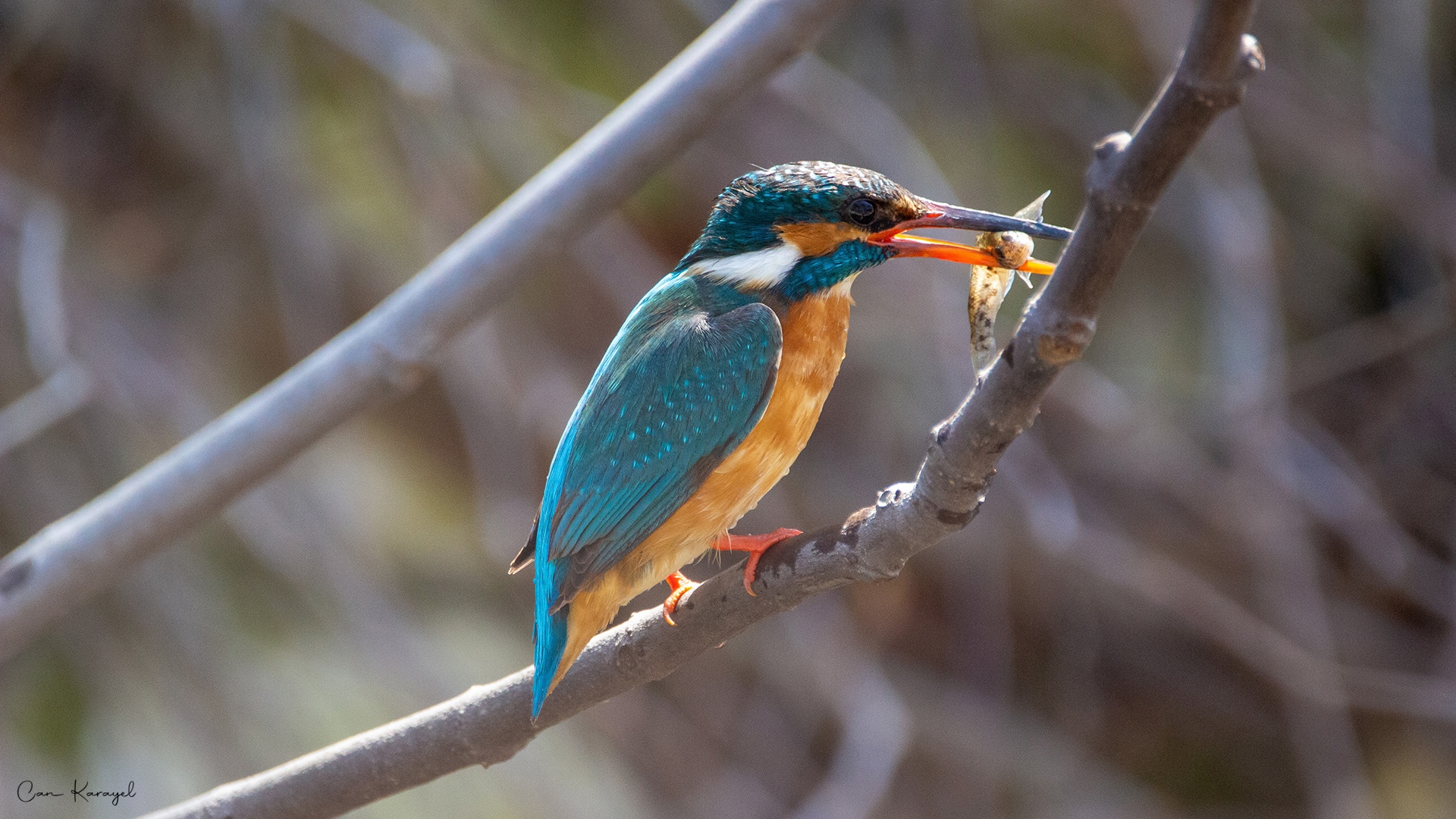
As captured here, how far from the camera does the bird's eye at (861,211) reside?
1.56 m

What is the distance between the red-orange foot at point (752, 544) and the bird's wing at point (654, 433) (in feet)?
0.29

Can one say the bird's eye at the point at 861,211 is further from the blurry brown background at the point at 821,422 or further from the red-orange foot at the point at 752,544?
the blurry brown background at the point at 821,422

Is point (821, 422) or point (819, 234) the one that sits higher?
point (821, 422)

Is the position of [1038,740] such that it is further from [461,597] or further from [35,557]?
[35,557]

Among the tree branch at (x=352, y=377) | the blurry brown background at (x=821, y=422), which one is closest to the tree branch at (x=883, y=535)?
the tree branch at (x=352, y=377)

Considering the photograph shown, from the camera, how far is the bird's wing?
1563mm

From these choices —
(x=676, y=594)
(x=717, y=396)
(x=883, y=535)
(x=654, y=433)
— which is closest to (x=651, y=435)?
(x=654, y=433)

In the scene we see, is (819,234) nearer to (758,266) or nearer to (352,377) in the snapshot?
(758,266)

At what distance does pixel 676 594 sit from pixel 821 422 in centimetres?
191

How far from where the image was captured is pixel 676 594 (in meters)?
1.67

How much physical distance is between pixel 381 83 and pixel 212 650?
1.53 metres

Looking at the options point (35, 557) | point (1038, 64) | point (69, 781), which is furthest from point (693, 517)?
point (1038, 64)

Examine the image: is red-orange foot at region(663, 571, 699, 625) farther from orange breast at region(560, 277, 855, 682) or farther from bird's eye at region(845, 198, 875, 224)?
bird's eye at region(845, 198, 875, 224)

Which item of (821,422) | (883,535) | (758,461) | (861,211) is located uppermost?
(821,422)
